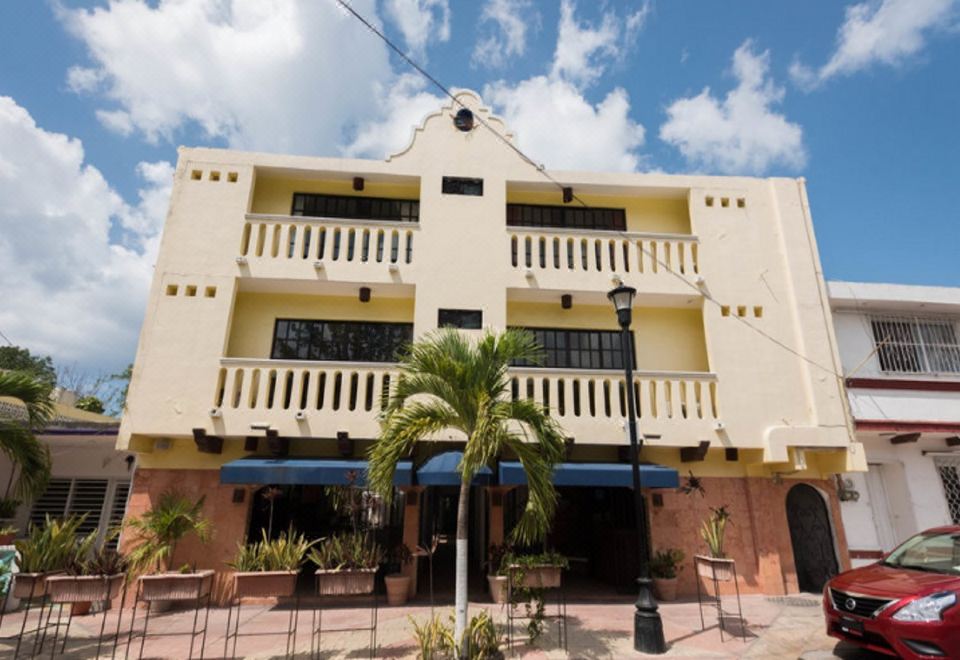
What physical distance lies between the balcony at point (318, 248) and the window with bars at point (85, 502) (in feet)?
25.8

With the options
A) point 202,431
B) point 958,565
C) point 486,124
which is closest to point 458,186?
Result: point 486,124

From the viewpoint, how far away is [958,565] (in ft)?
21.6

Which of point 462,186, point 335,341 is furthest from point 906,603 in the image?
point 462,186

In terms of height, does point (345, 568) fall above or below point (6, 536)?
below

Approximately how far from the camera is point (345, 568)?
795 centimetres

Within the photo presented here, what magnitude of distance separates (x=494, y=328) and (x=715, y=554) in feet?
20.7

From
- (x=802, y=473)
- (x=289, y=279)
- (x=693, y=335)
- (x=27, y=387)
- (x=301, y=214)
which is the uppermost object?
(x=301, y=214)

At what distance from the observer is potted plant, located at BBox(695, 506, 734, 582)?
8.51 meters

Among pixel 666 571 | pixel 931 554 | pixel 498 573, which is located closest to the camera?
pixel 931 554

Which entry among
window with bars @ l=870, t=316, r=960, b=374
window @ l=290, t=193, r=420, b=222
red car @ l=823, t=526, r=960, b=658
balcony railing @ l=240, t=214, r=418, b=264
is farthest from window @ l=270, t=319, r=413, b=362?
window with bars @ l=870, t=316, r=960, b=374

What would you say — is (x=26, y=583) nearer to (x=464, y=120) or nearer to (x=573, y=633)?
(x=573, y=633)

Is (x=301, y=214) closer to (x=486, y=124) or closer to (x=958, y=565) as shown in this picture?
(x=486, y=124)

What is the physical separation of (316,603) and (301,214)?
9285mm

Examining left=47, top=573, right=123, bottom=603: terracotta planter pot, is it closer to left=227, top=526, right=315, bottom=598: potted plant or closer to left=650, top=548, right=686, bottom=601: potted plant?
left=227, top=526, right=315, bottom=598: potted plant
